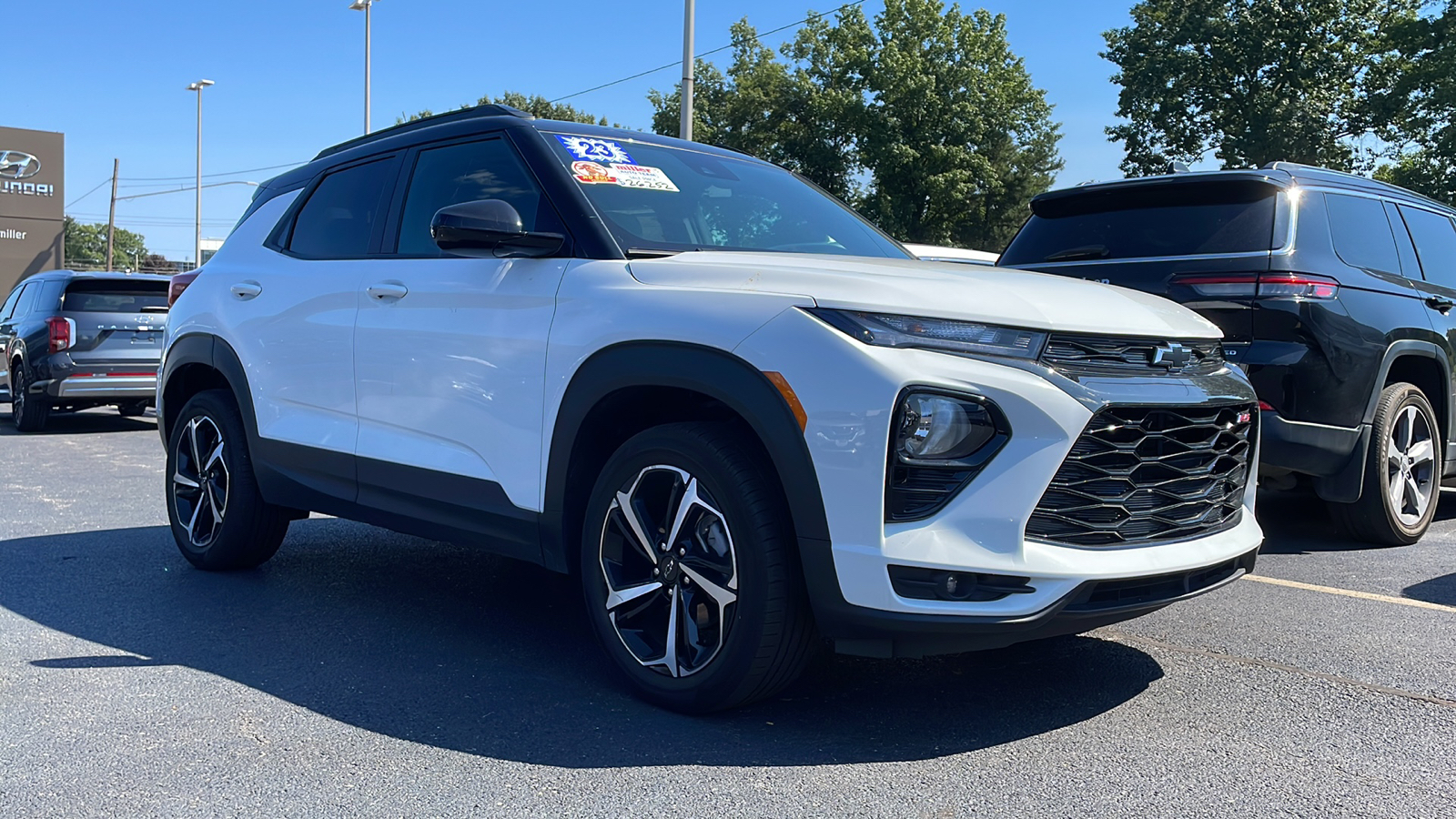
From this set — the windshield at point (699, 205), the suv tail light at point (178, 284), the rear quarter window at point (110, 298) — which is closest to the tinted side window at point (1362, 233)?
the windshield at point (699, 205)

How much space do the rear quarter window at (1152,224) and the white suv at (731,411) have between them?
1932 millimetres

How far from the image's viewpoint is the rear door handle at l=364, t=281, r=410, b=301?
13.9ft

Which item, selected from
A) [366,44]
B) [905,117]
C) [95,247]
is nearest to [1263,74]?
[905,117]

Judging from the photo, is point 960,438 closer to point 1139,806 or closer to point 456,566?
point 1139,806

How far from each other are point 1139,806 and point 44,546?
17.5 feet

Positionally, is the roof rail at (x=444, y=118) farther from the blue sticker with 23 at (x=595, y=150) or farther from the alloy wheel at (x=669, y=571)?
the alloy wheel at (x=669, y=571)

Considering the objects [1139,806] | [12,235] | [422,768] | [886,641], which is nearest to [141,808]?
[422,768]

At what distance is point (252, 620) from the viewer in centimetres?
450

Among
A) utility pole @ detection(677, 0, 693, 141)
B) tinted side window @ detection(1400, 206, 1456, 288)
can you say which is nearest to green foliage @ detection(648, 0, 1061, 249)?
utility pole @ detection(677, 0, 693, 141)

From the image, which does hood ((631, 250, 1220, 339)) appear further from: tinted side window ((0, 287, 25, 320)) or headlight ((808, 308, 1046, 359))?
tinted side window ((0, 287, 25, 320))

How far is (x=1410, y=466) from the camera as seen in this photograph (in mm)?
6027

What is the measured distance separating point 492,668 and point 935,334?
72.9 inches

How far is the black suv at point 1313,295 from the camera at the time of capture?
212 inches

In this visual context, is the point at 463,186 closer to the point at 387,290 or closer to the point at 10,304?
the point at 387,290
